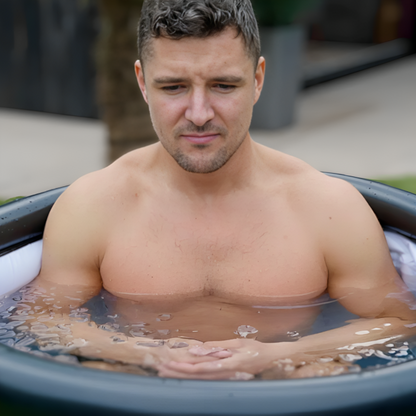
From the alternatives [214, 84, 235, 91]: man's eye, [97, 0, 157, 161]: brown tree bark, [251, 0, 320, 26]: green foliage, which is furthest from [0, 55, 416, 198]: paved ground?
[214, 84, 235, 91]: man's eye

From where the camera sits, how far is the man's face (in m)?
1.52

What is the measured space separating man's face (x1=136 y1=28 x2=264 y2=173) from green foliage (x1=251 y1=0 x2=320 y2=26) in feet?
13.6

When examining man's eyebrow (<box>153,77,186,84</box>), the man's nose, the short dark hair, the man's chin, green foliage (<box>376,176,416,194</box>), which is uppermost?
the short dark hair

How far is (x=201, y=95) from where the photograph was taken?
1.53 metres

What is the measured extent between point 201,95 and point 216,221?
42cm

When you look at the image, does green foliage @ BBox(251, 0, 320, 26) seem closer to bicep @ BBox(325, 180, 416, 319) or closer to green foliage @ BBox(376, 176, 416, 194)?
green foliage @ BBox(376, 176, 416, 194)

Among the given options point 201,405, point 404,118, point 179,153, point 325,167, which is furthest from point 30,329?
point 404,118

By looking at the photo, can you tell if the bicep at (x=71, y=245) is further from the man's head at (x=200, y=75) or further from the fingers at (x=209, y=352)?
the fingers at (x=209, y=352)

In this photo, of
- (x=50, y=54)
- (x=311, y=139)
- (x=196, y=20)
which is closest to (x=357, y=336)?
(x=196, y=20)

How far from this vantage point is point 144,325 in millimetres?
1704

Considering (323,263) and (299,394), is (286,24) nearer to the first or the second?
(323,263)

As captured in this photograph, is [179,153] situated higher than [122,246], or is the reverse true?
[179,153]

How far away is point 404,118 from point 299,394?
595cm

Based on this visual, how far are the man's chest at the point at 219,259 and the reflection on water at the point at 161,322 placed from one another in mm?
47
